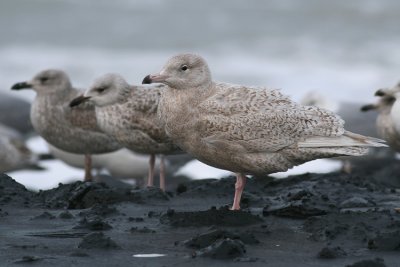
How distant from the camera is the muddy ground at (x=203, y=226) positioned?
213 inches

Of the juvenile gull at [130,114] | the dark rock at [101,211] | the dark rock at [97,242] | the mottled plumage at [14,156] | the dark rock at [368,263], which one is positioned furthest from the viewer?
the mottled plumage at [14,156]

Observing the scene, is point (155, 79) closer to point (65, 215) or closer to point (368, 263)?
point (65, 215)

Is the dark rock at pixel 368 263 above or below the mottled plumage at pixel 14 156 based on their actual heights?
below

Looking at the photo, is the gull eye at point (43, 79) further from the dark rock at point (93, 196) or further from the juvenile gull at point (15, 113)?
the juvenile gull at point (15, 113)

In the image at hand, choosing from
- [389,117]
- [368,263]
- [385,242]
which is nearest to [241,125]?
[385,242]

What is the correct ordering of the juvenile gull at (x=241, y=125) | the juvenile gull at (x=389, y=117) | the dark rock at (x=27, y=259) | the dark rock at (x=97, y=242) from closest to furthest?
the dark rock at (x=27, y=259) < the dark rock at (x=97, y=242) < the juvenile gull at (x=241, y=125) < the juvenile gull at (x=389, y=117)

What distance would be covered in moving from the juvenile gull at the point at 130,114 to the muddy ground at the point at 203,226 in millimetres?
632

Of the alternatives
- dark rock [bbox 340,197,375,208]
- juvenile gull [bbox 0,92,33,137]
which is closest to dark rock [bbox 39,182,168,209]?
dark rock [bbox 340,197,375,208]

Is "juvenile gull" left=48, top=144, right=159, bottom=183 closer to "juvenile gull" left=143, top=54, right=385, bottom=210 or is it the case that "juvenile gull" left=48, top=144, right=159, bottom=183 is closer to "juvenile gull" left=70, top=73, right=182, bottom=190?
"juvenile gull" left=70, top=73, right=182, bottom=190

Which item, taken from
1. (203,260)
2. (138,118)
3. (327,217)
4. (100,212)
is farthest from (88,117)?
(203,260)

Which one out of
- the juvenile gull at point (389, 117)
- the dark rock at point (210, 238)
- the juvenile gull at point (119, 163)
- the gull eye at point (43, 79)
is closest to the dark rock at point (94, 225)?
the dark rock at point (210, 238)

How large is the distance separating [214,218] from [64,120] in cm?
406

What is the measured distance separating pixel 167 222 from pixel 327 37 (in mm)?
21591

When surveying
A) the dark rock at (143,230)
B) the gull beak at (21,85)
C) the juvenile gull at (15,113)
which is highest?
the juvenile gull at (15,113)
